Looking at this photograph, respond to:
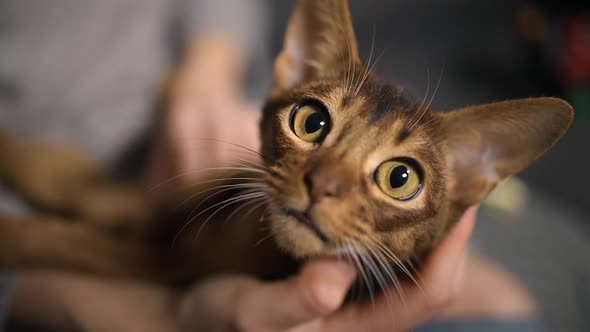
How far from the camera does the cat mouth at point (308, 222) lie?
1.83ft

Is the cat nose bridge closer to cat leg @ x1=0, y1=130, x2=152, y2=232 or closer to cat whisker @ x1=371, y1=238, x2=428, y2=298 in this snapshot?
cat whisker @ x1=371, y1=238, x2=428, y2=298

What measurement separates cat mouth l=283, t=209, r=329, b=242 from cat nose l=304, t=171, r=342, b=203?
3 cm

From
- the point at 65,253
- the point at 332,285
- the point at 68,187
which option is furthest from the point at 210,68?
the point at 332,285

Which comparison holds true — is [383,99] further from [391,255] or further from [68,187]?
[68,187]

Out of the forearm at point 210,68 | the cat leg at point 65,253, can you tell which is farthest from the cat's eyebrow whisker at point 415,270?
the forearm at point 210,68

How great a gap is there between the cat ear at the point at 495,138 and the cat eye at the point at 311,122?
6.0 inches

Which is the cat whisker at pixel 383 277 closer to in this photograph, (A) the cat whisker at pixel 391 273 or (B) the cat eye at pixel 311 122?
(A) the cat whisker at pixel 391 273

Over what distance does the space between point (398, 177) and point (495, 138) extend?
165mm

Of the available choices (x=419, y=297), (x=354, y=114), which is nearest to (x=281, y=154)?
(x=354, y=114)

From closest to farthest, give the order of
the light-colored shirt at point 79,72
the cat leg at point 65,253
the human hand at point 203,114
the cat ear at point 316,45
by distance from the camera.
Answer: the cat ear at point 316,45
the cat leg at point 65,253
the human hand at point 203,114
the light-colored shirt at point 79,72

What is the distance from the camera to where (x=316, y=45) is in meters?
0.72

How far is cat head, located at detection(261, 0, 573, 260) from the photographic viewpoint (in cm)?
55

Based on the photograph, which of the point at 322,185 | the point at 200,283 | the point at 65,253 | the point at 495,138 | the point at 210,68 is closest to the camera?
the point at 322,185

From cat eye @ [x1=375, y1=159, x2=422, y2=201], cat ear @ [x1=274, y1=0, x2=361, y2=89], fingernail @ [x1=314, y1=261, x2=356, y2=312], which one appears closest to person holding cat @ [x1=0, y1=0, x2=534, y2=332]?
fingernail @ [x1=314, y1=261, x2=356, y2=312]
